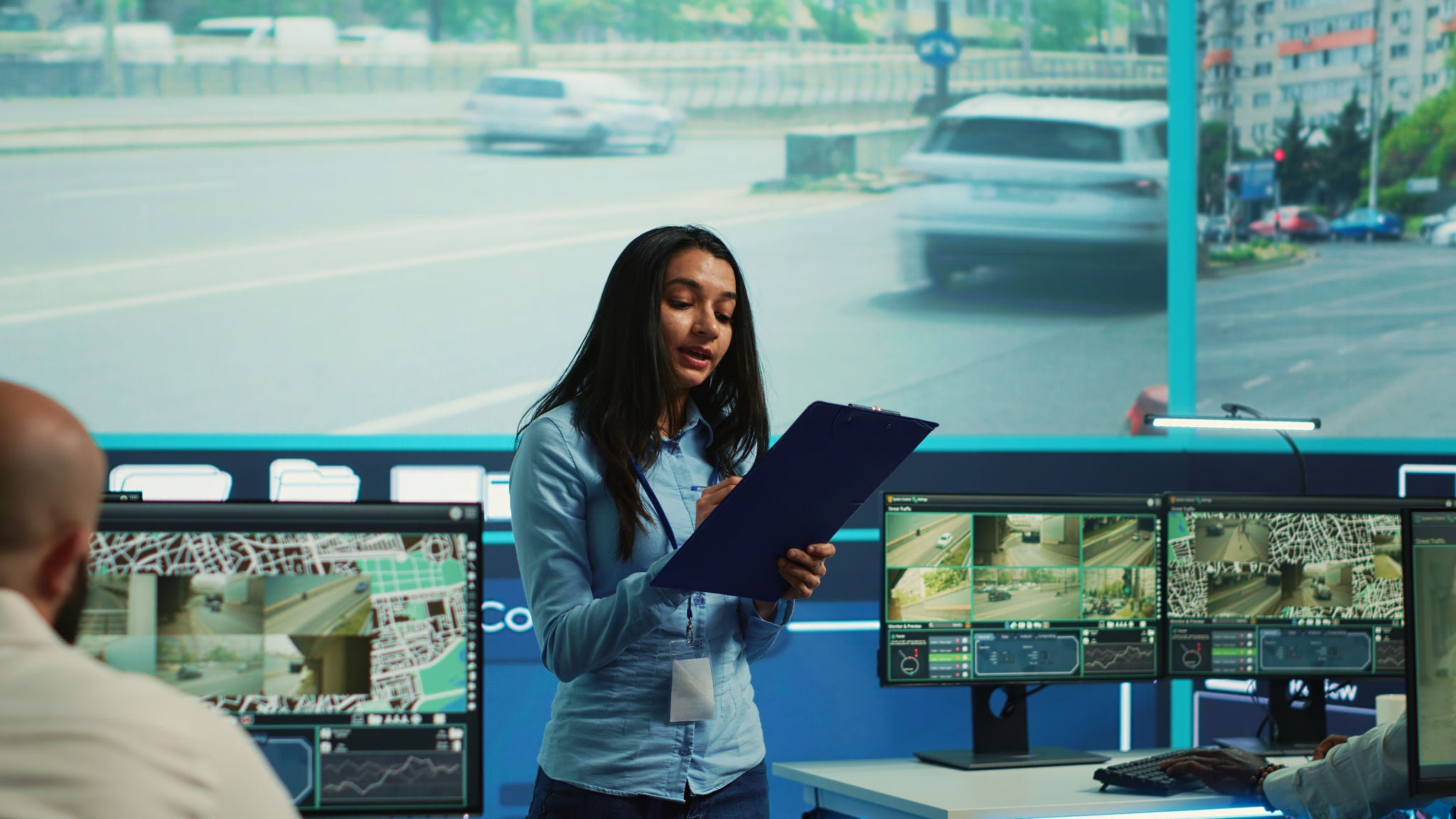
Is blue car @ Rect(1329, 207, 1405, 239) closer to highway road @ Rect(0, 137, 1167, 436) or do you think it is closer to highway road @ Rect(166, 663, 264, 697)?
highway road @ Rect(0, 137, 1167, 436)

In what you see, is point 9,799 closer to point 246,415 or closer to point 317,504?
point 317,504

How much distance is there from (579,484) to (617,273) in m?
0.33

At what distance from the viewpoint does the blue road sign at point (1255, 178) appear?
12.7 feet

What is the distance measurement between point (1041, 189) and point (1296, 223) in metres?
0.74

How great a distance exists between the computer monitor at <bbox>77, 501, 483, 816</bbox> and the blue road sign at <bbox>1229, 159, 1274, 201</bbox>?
2.88 m

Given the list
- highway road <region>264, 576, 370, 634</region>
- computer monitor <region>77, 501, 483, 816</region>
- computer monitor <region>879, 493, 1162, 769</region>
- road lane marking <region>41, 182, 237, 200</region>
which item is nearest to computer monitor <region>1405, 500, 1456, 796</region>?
computer monitor <region>879, 493, 1162, 769</region>

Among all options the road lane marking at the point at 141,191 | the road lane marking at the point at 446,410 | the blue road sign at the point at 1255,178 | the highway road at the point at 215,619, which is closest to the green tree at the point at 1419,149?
the blue road sign at the point at 1255,178

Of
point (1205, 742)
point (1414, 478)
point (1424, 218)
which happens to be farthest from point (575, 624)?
point (1424, 218)

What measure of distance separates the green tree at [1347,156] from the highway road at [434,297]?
0.63 meters

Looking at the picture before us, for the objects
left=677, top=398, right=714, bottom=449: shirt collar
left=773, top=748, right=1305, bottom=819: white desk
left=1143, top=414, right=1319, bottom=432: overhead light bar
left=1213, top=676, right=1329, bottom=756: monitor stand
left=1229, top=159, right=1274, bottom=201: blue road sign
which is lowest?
left=1213, top=676, right=1329, bottom=756: monitor stand

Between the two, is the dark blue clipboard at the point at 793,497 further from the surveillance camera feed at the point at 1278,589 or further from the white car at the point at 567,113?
the white car at the point at 567,113

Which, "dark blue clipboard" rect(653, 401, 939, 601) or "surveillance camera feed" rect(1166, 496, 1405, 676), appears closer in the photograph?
"dark blue clipboard" rect(653, 401, 939, 601)

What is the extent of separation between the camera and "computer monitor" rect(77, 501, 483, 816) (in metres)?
1.71

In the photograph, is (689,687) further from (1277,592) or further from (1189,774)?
(1277,592)
